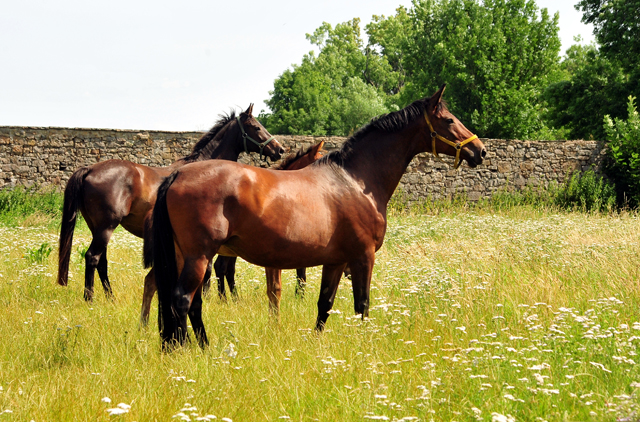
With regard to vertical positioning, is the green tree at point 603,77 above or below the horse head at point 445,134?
above

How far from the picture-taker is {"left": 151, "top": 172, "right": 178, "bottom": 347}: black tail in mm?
3732

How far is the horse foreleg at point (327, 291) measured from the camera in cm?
425

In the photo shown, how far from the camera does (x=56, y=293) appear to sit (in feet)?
19.3

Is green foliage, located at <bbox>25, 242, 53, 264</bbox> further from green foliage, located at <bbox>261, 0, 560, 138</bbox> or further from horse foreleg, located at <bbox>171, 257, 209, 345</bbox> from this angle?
green foliage, located at <bbox>261, 0, 560, 138</bbox>

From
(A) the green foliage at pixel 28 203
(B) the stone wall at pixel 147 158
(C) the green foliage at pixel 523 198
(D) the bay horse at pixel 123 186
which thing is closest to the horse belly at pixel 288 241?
(D) the bay horse at pixel 123 186

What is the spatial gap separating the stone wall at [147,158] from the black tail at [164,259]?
963 cm

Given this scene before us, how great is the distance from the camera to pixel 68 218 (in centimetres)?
607

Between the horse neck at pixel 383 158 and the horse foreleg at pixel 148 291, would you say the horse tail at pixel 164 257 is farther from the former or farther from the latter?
the horse neck at pixel 383 158

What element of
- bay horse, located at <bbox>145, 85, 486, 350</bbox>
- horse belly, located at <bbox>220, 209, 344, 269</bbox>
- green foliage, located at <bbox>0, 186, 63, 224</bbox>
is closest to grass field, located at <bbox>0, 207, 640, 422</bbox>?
bay horse, located at <bbox>145, 85, 486, 350</bbox>

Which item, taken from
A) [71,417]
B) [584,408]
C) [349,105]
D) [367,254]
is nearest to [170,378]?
[71,417]

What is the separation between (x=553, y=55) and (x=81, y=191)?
88.5 feet

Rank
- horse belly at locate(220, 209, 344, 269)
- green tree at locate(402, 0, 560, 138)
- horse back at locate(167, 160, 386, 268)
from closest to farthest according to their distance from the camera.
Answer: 1. horse back at locate(167, 160, 386, 268)
2. horse belly at locate(220, 209, 344, 269)
3. green tree at locate(402, 0, 560, 138)

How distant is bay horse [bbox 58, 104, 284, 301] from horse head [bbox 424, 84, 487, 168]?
275 centimetres

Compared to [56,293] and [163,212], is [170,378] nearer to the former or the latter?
[163,212]
